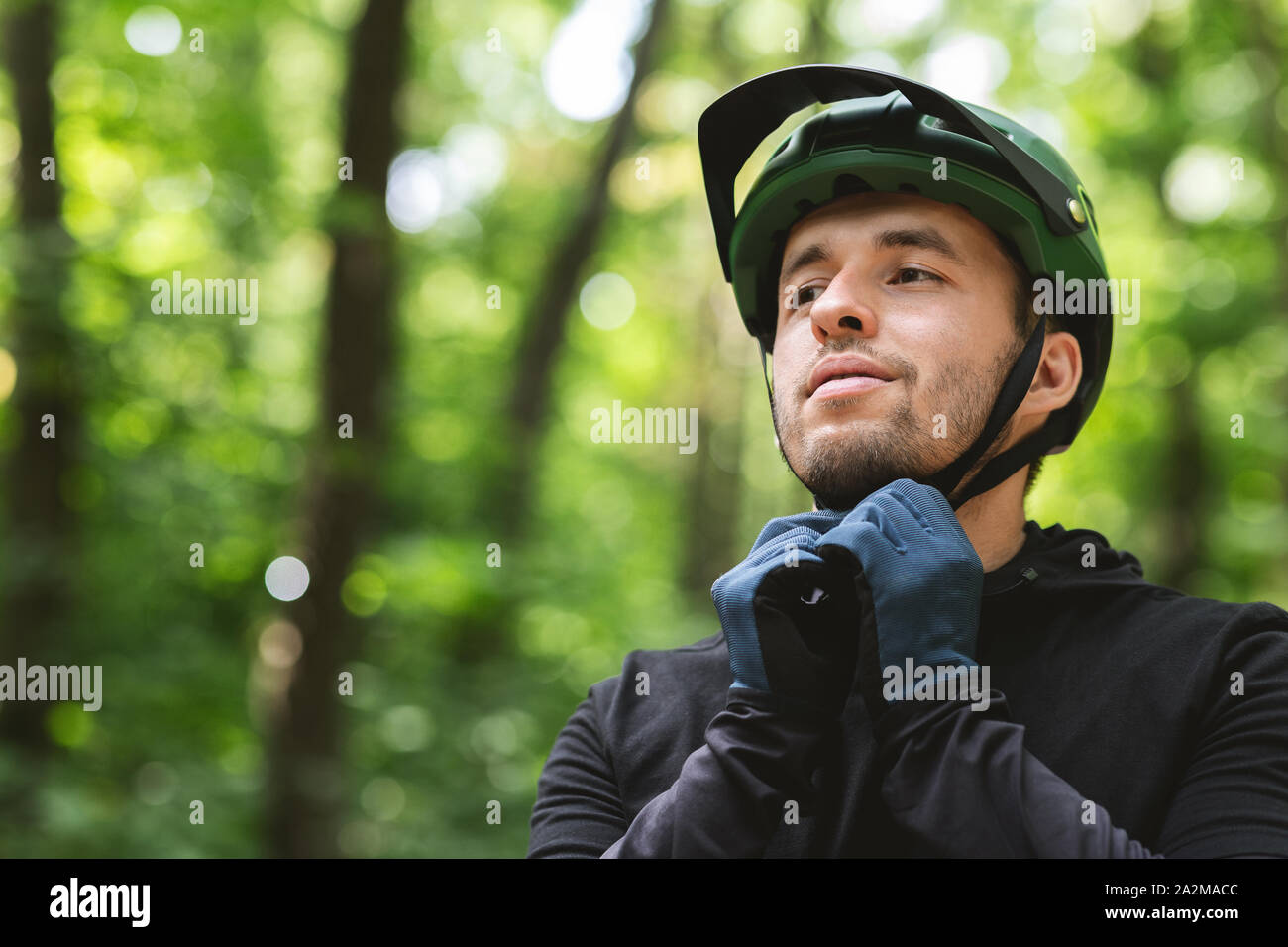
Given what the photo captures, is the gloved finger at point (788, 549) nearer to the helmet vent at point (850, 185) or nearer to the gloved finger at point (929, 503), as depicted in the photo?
the gloved finger at point (929, 503)

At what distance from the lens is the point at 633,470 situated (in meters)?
18.9

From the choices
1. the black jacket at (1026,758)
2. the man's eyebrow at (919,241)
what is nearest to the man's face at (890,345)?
the man's eyebrow at (919,241)

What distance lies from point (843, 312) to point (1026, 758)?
3.24 ft

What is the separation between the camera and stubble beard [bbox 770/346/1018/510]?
2182 mm

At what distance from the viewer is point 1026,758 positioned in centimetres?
172

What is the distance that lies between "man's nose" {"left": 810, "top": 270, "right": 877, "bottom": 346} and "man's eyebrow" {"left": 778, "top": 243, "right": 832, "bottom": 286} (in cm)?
11

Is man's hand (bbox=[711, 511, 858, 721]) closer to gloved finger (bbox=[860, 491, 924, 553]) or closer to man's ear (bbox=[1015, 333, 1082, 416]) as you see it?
gloved finger (bbox=[860, 491, 924, 553])

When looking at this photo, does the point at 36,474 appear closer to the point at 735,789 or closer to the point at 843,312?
the point at 843,312

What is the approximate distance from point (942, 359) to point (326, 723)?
16.7 feet

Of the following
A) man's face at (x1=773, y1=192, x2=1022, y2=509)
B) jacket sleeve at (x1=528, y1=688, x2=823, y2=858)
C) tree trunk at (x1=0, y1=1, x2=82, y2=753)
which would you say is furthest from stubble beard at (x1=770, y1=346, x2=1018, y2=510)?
tree trunk at (x1=0, y1=1, x2=82, y2=753)

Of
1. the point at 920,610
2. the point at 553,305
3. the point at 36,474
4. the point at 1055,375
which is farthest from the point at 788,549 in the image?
the point at 553,305
